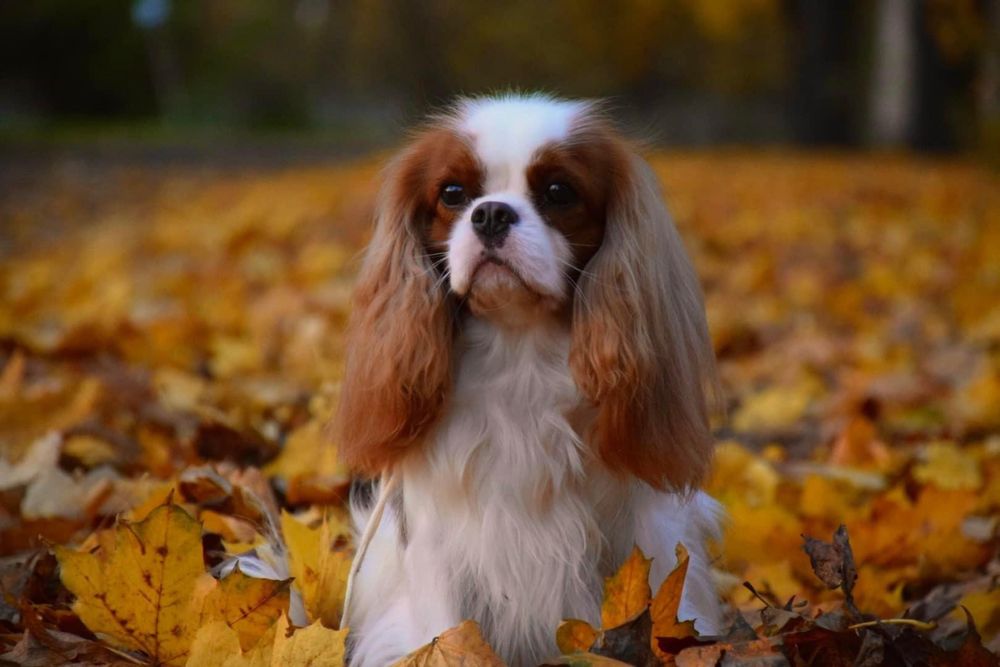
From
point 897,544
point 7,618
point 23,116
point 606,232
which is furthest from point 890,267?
point 23,116

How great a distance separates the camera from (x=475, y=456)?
2102 mm

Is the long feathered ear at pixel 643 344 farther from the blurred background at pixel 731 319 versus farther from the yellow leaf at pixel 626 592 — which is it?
the blurred background at pixel 731 319

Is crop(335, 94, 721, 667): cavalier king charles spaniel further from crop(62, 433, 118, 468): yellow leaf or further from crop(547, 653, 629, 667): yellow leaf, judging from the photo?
crop(62, 433, 118, 468): yellow leaf

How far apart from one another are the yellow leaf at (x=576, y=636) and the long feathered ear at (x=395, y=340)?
43cm

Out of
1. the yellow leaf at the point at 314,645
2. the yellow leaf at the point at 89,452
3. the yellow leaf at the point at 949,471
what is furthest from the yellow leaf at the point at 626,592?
the yellow leaf at the point at 89,452

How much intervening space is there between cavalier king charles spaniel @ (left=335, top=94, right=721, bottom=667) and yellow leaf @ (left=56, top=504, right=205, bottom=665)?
0.35 meters

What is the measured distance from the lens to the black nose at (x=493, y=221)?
2.09 m

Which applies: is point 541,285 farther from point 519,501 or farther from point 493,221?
point 519,501

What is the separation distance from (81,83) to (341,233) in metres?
25.4

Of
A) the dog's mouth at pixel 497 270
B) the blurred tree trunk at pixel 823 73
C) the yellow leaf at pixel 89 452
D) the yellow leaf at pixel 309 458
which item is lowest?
the blurred tree trunk at pixel 823 73

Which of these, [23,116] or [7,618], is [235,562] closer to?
[7,618]

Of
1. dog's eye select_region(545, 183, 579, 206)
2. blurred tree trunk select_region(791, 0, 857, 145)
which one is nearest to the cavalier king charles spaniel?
dog's eye select_region(545, 183, 579, 206)

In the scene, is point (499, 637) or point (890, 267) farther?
point (890, 267)

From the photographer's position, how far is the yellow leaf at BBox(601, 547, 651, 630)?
192cm
